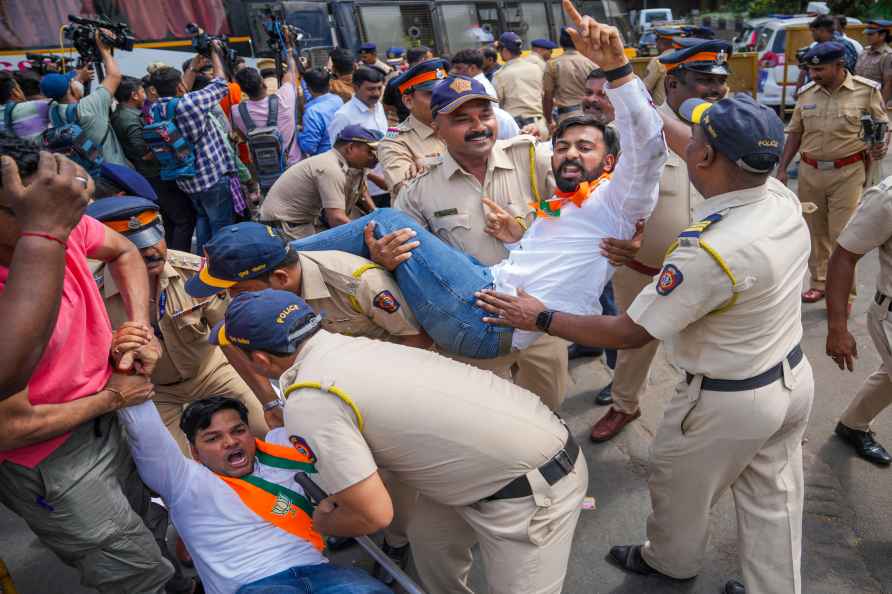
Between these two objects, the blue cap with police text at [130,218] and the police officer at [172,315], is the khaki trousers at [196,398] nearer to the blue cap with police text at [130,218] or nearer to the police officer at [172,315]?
the police officer at [172,315]

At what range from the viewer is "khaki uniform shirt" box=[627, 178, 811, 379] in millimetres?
1892

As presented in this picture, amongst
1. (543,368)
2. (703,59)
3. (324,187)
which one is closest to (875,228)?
(703,59)

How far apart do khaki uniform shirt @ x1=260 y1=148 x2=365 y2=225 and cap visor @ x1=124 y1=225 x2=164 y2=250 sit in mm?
1685

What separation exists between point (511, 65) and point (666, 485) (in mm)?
5963

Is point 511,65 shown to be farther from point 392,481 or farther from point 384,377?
point 384,377

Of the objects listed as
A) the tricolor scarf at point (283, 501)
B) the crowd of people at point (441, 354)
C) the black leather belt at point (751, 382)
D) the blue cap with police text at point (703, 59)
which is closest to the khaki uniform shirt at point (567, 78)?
the blue cap with police text at point (703, 59)

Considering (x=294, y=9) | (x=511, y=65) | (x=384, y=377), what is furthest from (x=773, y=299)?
(x=294, y=9)

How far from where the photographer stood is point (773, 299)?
1962 millimetres

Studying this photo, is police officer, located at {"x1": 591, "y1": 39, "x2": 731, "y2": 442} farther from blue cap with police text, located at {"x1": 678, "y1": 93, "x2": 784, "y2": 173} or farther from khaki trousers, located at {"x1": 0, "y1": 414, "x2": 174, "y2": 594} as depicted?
khaki trousers, located at {"x1": 0, "y1": 414, "x2": 174, "y2": 594}

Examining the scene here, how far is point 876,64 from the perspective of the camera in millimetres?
7238

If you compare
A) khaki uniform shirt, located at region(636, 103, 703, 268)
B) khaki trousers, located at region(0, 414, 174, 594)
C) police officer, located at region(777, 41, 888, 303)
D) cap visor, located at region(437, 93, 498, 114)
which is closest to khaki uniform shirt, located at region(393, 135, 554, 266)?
cap visor, located at region(437, 93, 498, 114)

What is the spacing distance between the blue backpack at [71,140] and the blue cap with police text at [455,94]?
3.30 metres

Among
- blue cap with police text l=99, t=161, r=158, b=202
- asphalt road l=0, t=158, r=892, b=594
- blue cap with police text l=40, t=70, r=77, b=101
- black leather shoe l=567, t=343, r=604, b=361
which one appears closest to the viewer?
asphalt road l=0, t=158, r=892, b=594

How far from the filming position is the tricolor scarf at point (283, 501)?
2.30 m
